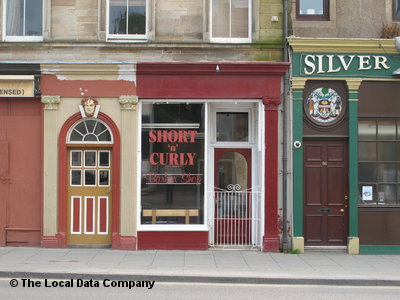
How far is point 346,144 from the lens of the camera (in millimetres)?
11070

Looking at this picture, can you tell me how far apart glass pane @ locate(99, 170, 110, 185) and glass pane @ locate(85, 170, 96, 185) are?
138mm

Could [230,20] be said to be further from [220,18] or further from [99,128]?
[99,128]

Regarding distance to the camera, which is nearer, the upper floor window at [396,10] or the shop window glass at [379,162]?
the shop window glass at [379,162]

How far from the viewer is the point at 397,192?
11094 millimetres

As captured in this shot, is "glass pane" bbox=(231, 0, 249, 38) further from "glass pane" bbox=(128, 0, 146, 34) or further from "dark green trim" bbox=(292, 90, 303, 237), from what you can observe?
"glass pane" bbox=(128, 0, 146, 34)

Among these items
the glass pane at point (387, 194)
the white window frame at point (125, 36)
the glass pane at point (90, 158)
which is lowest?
the glass pane at point (387, 194)

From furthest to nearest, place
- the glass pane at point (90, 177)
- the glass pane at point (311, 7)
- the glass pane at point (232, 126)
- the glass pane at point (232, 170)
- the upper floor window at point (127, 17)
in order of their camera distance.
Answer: the glass pane at point (232, 126)
the glass pane at point (232, 170)
the glass pane at point (311, 7)
the upper floor window at point (127, 17)
the glass pane at point (90, 177)

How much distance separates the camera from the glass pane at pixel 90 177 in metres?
11.1

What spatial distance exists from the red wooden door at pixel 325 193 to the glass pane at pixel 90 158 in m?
4.90

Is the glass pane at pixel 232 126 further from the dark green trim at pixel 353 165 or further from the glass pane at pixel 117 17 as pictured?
the glass pane at pixel 117 17

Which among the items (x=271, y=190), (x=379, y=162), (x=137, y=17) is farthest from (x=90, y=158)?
(x=379, y=162)

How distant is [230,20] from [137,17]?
2.20 meters

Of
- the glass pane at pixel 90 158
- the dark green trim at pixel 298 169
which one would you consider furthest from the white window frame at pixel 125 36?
the dark green trim at pixel 298 169

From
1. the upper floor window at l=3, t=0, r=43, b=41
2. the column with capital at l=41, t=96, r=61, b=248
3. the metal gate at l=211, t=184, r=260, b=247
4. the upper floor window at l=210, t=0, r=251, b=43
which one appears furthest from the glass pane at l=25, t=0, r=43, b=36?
the metal gate at l=211, t=184, r=260, b=247
